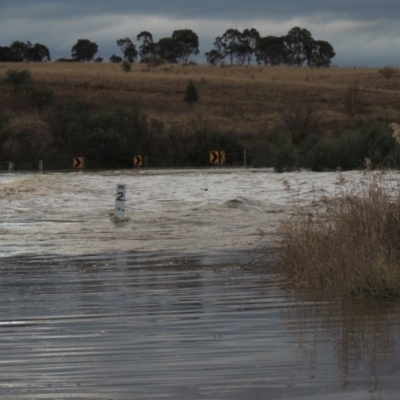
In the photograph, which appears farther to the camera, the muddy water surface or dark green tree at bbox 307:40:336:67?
dark green tree at bbox 307:40:336:67

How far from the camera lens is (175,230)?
20.1 m

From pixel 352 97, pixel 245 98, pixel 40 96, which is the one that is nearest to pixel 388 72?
pixel 352 97

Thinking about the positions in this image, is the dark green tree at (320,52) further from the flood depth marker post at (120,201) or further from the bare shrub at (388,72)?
the flood depth marker post at (120,201)

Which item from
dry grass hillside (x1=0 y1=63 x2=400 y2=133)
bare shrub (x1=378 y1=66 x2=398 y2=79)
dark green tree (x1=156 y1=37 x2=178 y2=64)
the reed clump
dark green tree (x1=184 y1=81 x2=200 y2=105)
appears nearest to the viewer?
the reed clump

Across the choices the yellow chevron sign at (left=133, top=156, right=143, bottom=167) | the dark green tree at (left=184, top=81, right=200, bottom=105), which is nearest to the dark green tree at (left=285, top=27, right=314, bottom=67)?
the dark green tree at (left=184, top=81, right=200, bottom=105)

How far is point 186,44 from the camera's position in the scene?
15162cm

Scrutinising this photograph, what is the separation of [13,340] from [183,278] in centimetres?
430

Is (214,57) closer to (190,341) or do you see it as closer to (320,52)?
(320,52)

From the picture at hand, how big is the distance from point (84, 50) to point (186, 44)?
50.6ft

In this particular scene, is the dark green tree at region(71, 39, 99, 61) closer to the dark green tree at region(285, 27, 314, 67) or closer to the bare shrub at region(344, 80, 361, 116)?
the dark green tree at region(285, 27, 314, 67)

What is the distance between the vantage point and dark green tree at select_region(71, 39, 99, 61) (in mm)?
151375

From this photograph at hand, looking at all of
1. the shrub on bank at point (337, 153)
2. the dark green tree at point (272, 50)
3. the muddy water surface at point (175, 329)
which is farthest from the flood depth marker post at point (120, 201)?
the dark green tree at point (272, 50)

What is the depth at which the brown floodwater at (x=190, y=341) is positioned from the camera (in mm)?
6141

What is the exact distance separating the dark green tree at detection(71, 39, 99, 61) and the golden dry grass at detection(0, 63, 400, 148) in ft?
131
